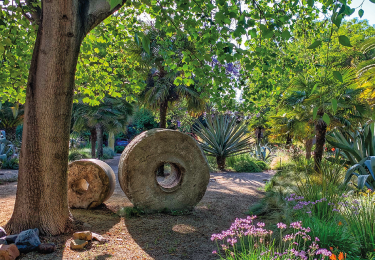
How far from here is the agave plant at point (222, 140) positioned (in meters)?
13.4

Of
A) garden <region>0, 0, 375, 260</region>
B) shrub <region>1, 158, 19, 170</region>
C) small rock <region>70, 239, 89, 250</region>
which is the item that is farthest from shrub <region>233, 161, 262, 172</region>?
small rock <region>70, 239, 89, 250</region>

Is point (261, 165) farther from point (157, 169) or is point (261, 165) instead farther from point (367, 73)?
point (157, 169)

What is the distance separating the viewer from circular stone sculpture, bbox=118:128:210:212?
526 centimetres

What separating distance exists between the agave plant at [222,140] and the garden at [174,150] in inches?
143

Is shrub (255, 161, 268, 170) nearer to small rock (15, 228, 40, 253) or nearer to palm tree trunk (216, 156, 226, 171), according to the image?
palm tree trunk (216, 156, 226, 171)

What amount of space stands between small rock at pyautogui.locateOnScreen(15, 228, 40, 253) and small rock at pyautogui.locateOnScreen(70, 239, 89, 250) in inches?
15.0

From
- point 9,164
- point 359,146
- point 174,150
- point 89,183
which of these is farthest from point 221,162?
point 9,164

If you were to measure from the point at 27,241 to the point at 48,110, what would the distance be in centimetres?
157

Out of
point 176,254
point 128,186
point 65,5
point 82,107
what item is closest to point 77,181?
point 128,186

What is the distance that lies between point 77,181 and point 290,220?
4021mm

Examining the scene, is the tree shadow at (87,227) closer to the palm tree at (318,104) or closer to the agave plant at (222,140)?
the palm tree at (318,104)

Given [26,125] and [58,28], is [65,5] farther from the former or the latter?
[26,125]

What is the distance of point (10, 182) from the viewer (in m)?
9.65

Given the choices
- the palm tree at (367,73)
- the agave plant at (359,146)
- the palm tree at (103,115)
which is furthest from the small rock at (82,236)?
the palm tree at (103,115)
